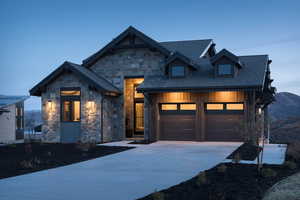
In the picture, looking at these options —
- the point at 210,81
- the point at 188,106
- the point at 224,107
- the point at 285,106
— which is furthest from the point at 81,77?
the point at 285,106

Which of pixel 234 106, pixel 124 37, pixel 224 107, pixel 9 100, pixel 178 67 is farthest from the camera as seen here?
pixel 9 100

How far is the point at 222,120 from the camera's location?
866 inches

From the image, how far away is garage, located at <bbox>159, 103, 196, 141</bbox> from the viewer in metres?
22.6

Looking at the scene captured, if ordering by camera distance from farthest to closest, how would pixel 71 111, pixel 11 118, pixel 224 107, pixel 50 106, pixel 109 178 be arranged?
pixel 11 118 < pixel 50 106 < pixel 71 111 < pixel 224 107 < pixel 109 178

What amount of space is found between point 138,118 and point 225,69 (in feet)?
26.8

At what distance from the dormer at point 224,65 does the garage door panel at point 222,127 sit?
269 cm

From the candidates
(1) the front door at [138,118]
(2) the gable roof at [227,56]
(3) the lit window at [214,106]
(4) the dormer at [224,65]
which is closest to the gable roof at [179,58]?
(4) the dormer at [224,65]

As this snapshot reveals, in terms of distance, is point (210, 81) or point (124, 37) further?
point (124, 37)

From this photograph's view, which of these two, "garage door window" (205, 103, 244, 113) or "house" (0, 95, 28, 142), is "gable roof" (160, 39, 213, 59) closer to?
"garage door window" (205, 103, 244, 113)

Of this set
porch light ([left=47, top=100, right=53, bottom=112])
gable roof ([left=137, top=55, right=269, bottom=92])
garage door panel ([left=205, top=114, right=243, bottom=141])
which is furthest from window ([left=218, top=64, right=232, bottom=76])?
porch light ([left=47, top=100, right=53, bottom=112])

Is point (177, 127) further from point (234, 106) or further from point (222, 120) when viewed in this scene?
point (234, 106)

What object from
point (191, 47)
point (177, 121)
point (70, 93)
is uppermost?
point (191, 47)

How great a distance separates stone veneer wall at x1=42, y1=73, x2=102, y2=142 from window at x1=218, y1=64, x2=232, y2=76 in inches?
321

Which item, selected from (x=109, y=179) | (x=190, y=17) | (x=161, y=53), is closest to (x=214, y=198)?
(x=109, y=179)
